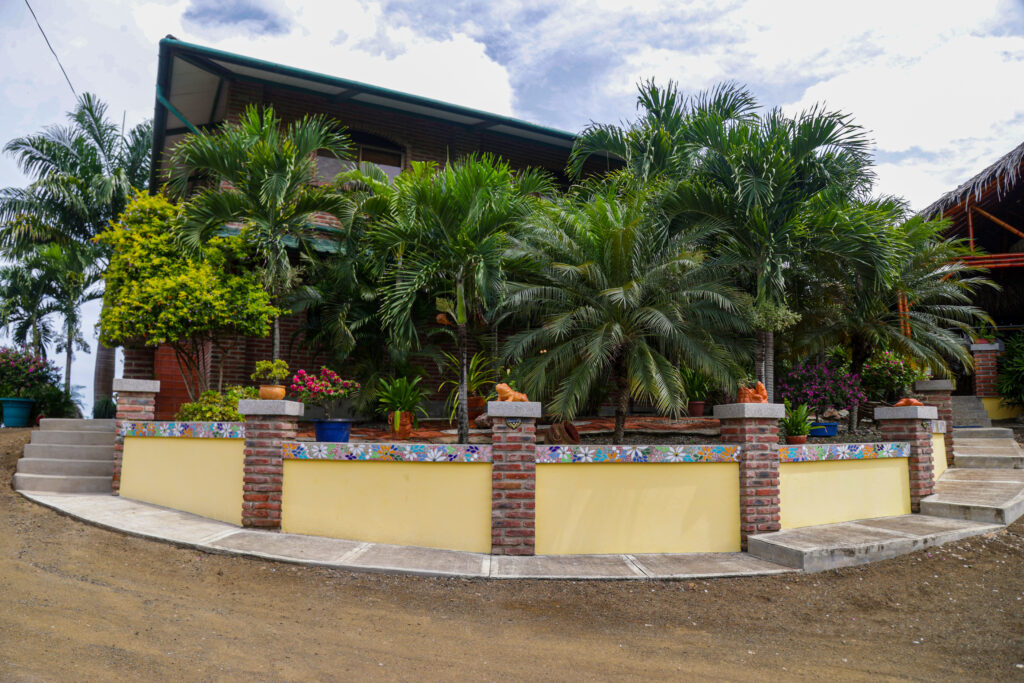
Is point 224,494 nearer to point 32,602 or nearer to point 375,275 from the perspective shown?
point 32,602

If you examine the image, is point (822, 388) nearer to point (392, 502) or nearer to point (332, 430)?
point (392, 502)

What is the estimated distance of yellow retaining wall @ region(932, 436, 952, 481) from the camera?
9.47m

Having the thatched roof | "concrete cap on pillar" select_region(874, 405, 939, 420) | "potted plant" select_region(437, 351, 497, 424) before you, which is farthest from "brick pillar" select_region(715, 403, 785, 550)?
the thatched roof

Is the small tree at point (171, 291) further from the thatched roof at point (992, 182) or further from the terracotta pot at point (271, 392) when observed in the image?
the thatched roof at point (992, 182)

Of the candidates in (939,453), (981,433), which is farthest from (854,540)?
(981,433)

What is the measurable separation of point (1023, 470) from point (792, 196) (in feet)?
17.5

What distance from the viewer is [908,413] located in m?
8.25

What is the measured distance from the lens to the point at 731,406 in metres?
6.90

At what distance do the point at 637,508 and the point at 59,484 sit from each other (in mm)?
7396

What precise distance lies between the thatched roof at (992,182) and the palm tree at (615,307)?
8.17m

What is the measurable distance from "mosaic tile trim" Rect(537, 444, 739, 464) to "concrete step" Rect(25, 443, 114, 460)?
662cm

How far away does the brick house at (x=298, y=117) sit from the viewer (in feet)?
38.5

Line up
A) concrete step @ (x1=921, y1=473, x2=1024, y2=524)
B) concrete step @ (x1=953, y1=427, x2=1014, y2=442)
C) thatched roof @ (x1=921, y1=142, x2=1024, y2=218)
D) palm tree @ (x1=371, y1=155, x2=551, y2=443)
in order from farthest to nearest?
thatched roof @ (x1=921, y1=142, x2=1024, y2=218)
concrete step @ (x1=953, y1=427, x2=1014, y2=442)
palm tree @ (x1=371, y1=155, x2=551, y2=443)
concrete step @ (x1=921, y1=473, x2=1024, y2=524)

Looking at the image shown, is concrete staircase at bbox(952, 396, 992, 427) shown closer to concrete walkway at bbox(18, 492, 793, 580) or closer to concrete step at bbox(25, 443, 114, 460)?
concrete walkway at bbox(18, 492, 793, 580)
